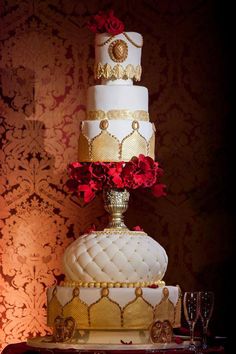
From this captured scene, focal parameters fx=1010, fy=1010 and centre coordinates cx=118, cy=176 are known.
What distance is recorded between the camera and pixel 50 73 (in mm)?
5051

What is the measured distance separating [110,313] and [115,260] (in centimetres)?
22

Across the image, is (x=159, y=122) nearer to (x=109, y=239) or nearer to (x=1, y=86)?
(x=1, y=86)

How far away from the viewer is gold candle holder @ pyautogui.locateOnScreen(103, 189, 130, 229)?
4262 mm

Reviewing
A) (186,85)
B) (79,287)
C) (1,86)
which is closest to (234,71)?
(186,85)

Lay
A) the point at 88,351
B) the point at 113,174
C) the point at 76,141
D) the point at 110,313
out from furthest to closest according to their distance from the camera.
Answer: the point at 76,141, the point at 113,174, the point at 110,313, the point at 88,351

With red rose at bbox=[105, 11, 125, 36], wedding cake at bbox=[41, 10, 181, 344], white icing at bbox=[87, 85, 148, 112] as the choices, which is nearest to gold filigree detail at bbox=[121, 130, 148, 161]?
wedding cake at bbox=[41, 10, 181, 344]

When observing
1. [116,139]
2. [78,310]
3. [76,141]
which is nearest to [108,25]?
[116,139]

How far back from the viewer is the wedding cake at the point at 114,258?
3.98 meters

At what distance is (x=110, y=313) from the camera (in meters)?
3.96

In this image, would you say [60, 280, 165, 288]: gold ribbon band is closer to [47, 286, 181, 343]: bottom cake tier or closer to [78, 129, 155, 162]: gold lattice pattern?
[47, 286, 181, 343]: bottom cake tier

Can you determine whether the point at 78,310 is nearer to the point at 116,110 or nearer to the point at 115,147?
the point at 115,147

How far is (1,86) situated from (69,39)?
1.37ft

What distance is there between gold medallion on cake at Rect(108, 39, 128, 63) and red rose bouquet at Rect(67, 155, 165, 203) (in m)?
0.43

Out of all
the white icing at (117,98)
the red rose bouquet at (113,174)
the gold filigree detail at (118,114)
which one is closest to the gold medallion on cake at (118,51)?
the white icing at (117,98)
